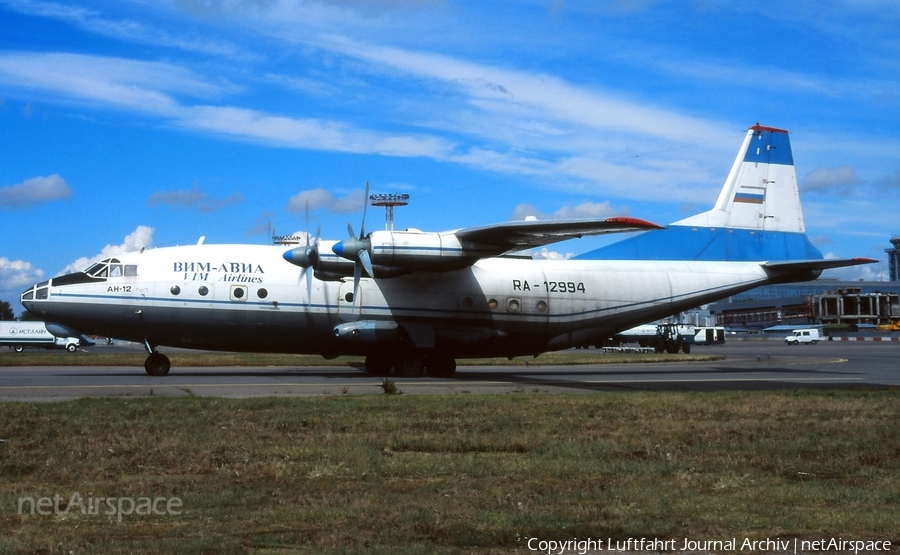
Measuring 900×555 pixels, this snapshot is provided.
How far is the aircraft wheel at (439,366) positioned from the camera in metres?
25.6

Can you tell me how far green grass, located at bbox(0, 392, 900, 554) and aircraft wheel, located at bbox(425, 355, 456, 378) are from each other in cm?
977

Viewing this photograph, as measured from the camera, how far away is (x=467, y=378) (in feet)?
83.7

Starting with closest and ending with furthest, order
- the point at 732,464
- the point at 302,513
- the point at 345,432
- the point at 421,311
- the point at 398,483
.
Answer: the point at 302,513, the point at 398,483, the point at 732,464, the point at 345,432, the point at 421,311

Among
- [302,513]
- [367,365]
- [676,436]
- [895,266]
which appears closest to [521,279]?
[367,365]

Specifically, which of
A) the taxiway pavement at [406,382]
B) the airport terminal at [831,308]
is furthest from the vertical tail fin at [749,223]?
the airport terminal at [831,308]

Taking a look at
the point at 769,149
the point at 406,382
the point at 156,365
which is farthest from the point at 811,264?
the point at 156,365

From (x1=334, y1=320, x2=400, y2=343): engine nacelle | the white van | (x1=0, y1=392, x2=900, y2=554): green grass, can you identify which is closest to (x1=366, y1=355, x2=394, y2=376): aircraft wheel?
(x1=334, y1=320, x2=400, y2=343): engine nacelle

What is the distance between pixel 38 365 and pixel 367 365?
1548 cm

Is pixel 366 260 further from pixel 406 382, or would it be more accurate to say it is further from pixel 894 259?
pixel 894 259

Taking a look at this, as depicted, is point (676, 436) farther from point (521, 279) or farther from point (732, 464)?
point (521, 279)

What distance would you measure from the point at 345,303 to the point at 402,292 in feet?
5.66

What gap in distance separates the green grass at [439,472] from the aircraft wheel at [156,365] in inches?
365

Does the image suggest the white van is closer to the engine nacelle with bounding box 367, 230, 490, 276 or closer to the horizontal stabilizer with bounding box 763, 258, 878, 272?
the horizontal stabilizer with bounding box 763, 258, 878, 272

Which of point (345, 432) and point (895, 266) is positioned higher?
point (895, 266)
